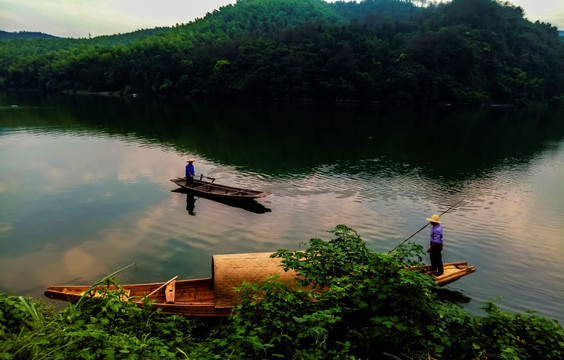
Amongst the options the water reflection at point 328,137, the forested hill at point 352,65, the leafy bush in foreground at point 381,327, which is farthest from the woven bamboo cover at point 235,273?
the forested hill at point 352,65

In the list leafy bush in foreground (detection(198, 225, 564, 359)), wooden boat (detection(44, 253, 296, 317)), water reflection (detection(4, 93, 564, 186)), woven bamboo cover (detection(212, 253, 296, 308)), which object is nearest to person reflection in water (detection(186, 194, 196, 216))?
water reflection (detection(4, 93, 564, 186))

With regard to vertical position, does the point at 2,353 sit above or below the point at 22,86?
below

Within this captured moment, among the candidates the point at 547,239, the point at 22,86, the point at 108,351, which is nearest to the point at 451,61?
the point at 547,239

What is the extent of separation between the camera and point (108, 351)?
18.2 feet

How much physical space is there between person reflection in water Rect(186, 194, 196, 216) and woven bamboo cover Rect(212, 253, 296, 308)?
1055 centimetres

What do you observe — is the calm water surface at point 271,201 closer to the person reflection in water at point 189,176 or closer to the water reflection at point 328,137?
the water reflection at point 328,137

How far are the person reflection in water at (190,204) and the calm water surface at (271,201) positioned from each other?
16 centimetres

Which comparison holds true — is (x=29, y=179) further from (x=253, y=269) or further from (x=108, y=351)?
(x=108, y=351)

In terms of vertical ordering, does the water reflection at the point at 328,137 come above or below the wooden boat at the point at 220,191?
above

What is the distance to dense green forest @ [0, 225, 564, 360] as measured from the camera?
6.10 meters

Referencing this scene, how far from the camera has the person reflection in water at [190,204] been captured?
2033 centimetres

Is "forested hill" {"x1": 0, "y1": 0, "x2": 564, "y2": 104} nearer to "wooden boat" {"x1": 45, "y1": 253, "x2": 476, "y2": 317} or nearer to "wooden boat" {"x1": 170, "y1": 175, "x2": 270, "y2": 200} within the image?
"wooden boat" {"x1": 170, "y1": 175, "x2": 270, "y2": 200}

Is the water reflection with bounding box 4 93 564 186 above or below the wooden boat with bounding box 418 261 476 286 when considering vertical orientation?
above

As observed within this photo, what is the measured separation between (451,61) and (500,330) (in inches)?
4182
